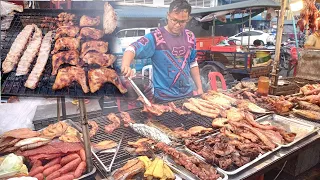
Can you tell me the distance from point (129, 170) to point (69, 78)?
88 cm

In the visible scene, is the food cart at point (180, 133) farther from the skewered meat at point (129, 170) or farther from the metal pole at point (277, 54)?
the metal pole at point (277, 54)

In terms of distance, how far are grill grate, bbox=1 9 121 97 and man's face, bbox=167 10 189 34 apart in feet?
7.80

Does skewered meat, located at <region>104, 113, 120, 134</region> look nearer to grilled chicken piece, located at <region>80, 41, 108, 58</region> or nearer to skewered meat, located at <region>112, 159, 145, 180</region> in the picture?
skewered meat, located at <region>112, 159, 145, 180</region>

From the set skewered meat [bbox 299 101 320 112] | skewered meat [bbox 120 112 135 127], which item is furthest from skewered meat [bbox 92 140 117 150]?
skewered meat [bbox 299 101 320 112]

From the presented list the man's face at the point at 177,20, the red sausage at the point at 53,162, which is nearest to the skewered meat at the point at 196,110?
the man's face at the point at 177,20

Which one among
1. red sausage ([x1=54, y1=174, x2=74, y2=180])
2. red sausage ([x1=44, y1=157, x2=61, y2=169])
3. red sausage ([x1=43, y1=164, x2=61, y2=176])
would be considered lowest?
red sausage ([x1=54, y1=174, x2=74, y2=180])

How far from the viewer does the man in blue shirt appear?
13.2 ft

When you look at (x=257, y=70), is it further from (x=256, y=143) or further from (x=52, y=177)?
(x=52, y=177)

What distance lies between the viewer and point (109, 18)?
5.64ft

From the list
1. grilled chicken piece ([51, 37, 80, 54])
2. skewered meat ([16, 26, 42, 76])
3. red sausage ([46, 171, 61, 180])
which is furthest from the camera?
red sausage ([46, 171, 61, 180])

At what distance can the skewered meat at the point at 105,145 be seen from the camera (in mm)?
2398

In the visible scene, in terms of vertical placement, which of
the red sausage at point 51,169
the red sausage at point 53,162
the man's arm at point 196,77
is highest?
the man's arm at point 196,77

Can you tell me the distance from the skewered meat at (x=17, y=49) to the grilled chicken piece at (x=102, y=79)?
0.50 m

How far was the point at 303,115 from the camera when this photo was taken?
11.3 feet
